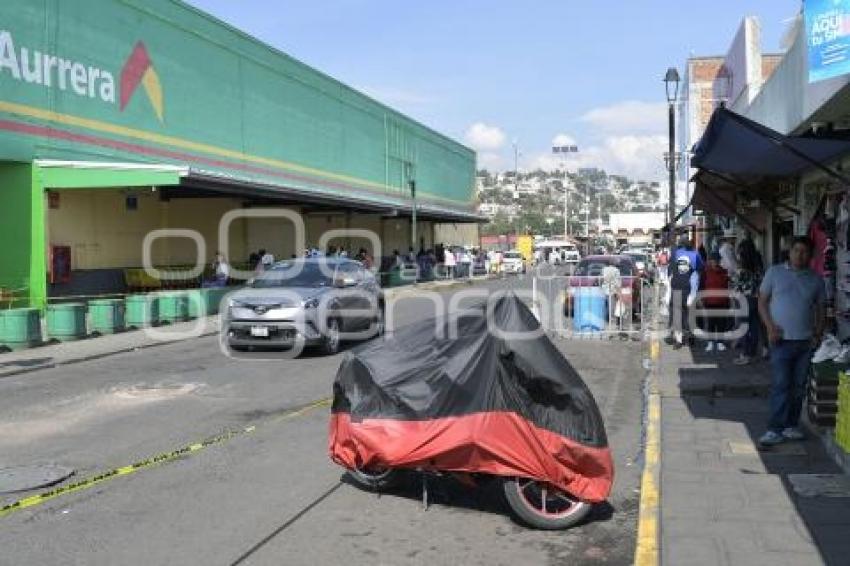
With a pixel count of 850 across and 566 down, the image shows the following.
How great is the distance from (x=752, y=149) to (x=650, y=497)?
467 centimetres

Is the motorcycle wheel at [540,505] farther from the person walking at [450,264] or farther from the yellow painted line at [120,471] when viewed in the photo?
the person walking at [450,264]

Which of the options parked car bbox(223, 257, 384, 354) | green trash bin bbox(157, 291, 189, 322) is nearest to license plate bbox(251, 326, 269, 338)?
parked car bbox(223, 257, 384, 354)

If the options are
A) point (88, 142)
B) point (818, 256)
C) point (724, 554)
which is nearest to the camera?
point (724, 554)

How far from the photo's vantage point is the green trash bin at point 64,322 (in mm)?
18406

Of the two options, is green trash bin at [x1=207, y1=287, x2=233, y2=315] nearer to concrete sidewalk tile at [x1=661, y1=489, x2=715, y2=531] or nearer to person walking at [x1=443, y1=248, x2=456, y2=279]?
concrete sidewalk tile at [x1=661, y1=489, x2=715, y2=531]

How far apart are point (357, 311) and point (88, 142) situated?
1193 cm

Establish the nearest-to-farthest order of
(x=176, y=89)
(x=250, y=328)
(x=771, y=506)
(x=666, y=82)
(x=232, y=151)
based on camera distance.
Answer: (x=771, y=506)
(x=250, y=328)
(x=666, y=82)
(x=176, y=89)
(x=232, y=151)

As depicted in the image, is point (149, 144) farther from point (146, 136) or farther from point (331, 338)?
point (331, 338)

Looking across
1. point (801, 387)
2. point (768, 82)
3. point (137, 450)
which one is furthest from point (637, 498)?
point (768, 82)

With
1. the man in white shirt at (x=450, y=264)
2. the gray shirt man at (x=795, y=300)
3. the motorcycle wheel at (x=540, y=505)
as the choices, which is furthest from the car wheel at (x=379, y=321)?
the man in white shirt at (x=450, y=264)

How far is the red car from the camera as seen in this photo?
1869 cm

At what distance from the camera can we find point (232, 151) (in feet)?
110

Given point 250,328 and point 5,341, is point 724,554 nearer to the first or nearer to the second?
point 250,328

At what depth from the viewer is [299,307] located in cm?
1511
